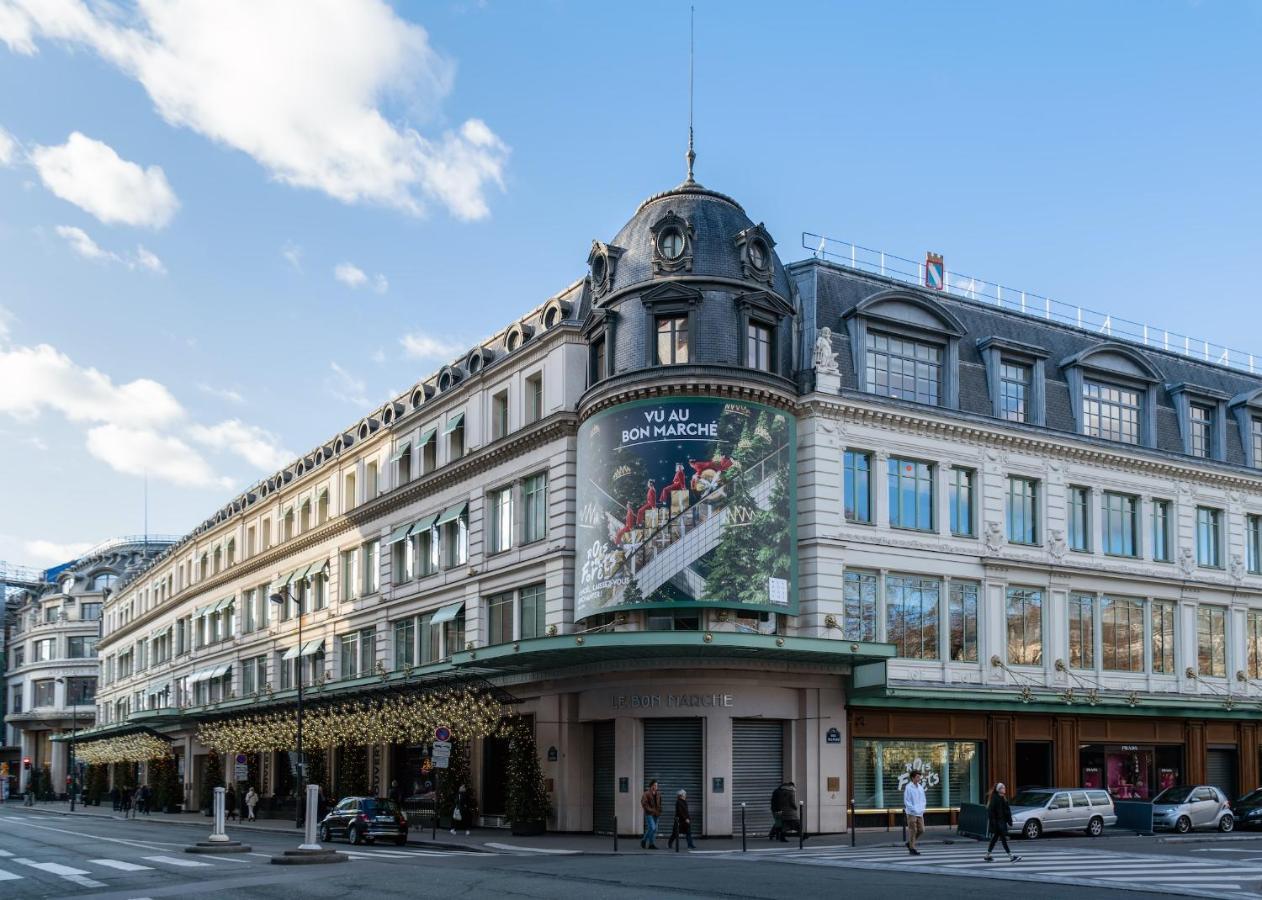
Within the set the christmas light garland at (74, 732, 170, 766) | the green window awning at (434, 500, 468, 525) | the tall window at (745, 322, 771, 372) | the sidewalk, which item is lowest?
the christmas light garland at (74, 732, 170, 766)

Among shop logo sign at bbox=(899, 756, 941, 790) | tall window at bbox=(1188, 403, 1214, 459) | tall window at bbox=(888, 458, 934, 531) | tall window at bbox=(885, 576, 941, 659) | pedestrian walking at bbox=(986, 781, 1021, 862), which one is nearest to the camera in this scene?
pedestrian walking at bbox=(986, 781, 1021, 862)

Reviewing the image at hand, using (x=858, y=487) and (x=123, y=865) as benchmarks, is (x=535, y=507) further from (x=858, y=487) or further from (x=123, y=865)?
(x=123, y=865)

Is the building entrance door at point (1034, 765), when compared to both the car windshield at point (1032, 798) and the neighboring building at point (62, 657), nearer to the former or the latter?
the car windshield at point (1032, 798)

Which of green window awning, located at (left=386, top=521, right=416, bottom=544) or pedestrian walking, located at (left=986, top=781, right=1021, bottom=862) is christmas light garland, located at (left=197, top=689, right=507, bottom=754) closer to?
green window awning, located at (left=386, top=521, right=416, bottom=544)

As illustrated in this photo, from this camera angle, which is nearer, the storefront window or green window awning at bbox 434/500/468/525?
the storefront window

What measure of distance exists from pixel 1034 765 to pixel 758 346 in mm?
18461

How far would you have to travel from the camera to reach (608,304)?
4594 centimetres

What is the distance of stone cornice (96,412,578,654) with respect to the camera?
4884 centimetres

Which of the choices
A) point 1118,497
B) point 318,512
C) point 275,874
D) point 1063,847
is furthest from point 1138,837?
point 318,512

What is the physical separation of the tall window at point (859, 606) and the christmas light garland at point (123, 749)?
186 feet

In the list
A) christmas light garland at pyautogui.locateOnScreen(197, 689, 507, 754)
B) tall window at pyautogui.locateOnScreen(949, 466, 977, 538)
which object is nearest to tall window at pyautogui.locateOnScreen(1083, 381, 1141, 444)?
tall window at pyautogui.locateOnScreen(949, 466, 977, 538)

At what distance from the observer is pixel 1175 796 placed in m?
45.6

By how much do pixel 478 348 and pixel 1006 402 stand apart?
792 inches

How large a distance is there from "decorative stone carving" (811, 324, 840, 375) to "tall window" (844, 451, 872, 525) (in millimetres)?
2758
